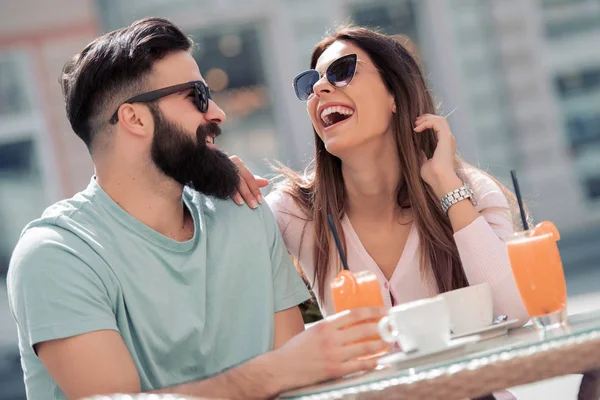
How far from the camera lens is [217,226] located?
7.97 feet

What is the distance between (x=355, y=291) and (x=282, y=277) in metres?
0.49

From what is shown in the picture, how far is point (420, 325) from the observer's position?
69.3 inches

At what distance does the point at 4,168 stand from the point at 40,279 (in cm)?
836

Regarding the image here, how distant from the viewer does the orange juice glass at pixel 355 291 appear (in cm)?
199

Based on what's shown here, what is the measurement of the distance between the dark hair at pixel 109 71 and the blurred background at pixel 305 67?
278 inches

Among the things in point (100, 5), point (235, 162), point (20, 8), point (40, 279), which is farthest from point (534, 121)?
point (40, 279)

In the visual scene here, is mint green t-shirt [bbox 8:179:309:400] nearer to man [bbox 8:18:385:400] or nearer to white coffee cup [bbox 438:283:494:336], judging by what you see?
man [bbox 8:18:385:400]

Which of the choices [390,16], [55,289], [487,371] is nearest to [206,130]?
[55,289]

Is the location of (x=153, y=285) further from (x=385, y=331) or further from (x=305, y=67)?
(x=305, y=67)

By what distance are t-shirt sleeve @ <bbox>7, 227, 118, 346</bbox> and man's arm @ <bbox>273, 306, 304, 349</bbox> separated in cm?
47

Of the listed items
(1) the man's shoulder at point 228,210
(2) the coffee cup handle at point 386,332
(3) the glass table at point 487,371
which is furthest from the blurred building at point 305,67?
(3) the glass table at point 487,371

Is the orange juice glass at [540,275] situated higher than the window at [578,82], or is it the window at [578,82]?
the window at [578,82]

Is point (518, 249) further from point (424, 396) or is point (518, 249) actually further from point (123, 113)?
point (123, 113)

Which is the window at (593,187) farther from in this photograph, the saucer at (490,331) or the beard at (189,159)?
the saucer at (490,331)
